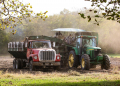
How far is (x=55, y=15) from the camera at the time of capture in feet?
252

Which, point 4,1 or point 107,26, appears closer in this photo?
point 4,1

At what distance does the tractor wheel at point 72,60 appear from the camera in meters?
21.8

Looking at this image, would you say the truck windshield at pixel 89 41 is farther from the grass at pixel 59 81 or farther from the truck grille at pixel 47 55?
the grass at pixel 59 81

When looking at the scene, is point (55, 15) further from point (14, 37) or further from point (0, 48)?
point (0, 48)

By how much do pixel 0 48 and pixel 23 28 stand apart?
27.7 feet

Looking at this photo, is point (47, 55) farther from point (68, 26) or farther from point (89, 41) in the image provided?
point (68, 26)

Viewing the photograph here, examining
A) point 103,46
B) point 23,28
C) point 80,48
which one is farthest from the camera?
point 23,28

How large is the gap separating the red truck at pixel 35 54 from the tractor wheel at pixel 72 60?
2.11m

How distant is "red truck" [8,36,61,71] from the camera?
1944cm

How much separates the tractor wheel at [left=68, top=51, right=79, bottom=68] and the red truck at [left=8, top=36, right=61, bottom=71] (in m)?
2.11

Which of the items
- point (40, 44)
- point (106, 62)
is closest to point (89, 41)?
point (106, 62)

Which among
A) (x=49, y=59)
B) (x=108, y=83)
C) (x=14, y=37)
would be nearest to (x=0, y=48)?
(x=14, y=37)

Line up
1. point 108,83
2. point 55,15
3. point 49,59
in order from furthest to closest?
point 55,15, point 49,59, point 108,83

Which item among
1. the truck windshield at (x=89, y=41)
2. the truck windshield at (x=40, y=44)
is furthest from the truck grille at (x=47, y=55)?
the truck windshield at (x=89, y=41)
